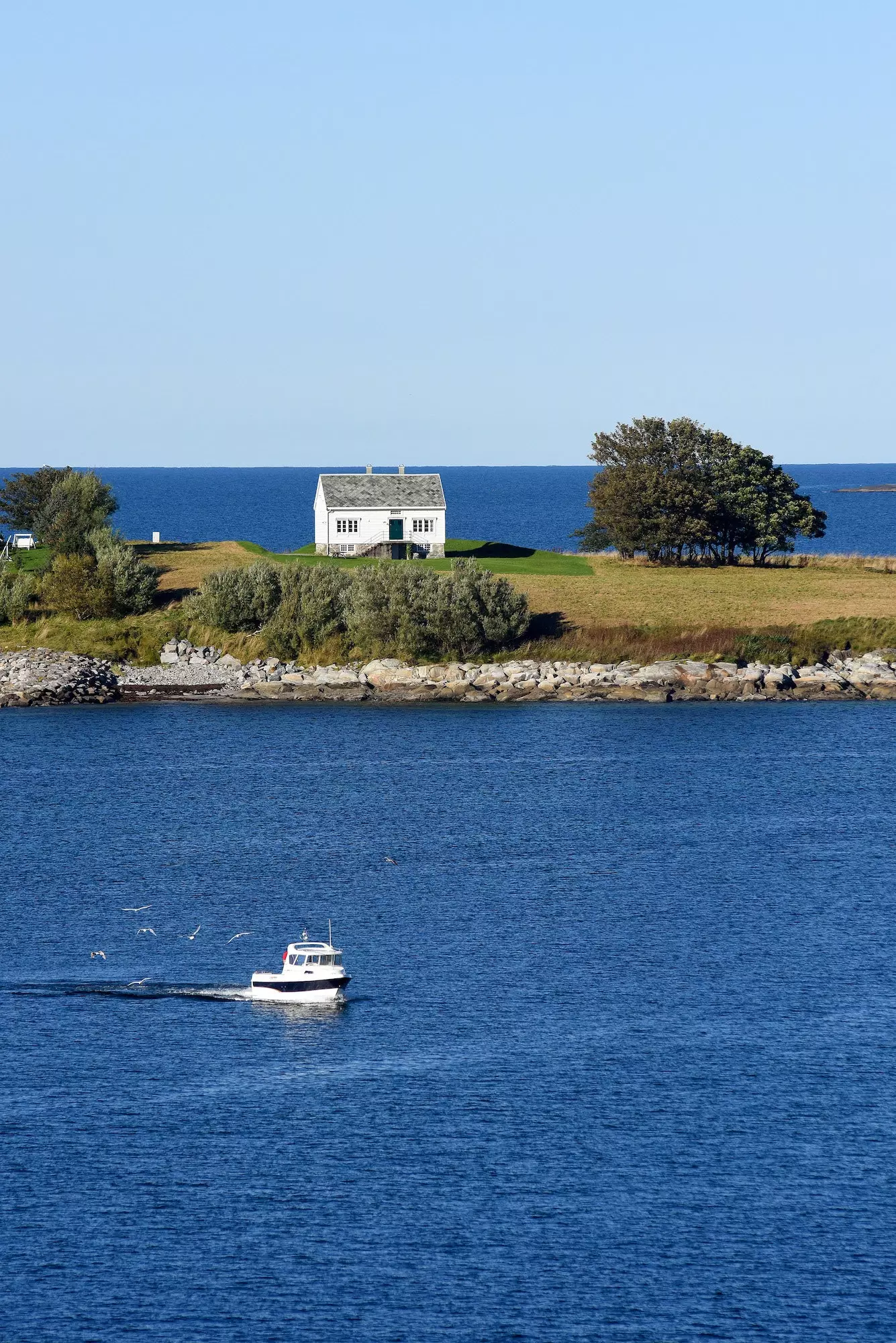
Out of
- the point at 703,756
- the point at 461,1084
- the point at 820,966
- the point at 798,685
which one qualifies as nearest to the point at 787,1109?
the point at 461,1084

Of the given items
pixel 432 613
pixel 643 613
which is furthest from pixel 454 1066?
pixel 643 613

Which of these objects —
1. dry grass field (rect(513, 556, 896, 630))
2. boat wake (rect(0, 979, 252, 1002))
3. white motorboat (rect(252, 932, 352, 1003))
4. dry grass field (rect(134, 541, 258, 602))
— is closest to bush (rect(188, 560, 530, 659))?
dry grass field (rect(513, 556, 896, 630))

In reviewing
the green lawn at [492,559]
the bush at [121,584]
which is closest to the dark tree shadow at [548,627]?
the green lawn at [492,559]

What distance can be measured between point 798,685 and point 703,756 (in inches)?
694

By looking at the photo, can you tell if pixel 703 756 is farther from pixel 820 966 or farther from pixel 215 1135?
pixel 215 1135

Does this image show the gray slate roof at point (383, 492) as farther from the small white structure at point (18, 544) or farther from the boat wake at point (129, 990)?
the boat wake at point (129, 990)

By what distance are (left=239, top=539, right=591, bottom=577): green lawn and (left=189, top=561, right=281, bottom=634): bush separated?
31.0 ft

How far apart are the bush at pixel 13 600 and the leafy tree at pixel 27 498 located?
17.9 m

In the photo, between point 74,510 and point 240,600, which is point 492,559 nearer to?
point 240,600

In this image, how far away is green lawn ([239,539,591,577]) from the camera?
11144cm

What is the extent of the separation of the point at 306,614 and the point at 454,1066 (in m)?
59.8

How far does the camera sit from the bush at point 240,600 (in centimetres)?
9712

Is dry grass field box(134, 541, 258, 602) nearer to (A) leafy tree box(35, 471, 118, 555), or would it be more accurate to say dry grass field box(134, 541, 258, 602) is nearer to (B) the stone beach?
(A) leafy tree box(35, 471, 118, 555)

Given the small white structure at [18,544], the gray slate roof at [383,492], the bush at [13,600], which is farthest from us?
the gray slate roof at [383,492]
